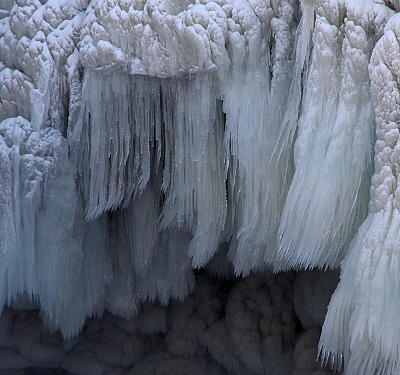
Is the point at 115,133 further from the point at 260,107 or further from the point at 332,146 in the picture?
the point at 332,146

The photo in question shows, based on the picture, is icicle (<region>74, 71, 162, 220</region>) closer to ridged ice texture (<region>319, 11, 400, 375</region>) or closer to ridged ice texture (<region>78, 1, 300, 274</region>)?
ridged ice texture (<region>78, 1, 300, 274</region>)

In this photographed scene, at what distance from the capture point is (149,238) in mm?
2793

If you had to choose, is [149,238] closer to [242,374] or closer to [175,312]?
[175,312]

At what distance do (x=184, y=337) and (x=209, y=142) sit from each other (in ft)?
4.82

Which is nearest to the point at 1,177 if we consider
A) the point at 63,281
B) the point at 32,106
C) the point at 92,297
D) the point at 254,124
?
the point at 32,106

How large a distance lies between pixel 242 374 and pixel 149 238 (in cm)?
95

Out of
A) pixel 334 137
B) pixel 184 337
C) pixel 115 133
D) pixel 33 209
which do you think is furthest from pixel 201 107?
pixel 184 337

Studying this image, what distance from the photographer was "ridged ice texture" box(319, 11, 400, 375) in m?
1.61

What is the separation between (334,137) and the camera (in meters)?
1.80

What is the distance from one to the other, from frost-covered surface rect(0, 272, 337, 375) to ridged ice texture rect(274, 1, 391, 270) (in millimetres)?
1219

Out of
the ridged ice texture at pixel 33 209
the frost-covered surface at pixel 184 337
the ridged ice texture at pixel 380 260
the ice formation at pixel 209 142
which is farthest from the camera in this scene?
the frost-covered surface at pixel 184 337

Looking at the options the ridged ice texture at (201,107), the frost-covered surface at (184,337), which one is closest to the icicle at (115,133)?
the ridged ice texture at (201,107)

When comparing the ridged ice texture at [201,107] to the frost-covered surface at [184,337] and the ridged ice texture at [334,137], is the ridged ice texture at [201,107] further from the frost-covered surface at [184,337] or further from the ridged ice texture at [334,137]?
the frost-covered surface at [184,337]

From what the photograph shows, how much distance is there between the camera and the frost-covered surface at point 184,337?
298cm
